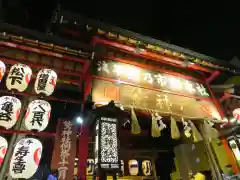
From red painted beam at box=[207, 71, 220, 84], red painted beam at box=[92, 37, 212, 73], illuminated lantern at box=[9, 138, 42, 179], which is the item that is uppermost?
red painted beam at box=[92, 37, 212, 73]

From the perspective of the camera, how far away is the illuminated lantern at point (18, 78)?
18.1ft

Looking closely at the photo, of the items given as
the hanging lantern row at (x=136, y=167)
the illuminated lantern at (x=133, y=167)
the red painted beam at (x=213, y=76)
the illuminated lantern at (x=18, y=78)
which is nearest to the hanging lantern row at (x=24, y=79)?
the illuminated lantern at (x=18, y=78)

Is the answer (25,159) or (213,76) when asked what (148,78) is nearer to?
(213,76)

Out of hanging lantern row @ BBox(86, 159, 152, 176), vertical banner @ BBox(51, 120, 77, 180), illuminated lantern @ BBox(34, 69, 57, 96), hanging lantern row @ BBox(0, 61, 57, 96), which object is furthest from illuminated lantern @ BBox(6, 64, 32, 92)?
hanging lantern row @ BBox(86, 159, 152, 176)

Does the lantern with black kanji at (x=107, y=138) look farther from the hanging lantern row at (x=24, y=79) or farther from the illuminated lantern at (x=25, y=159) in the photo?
the hanging lantern row at (x=24, y=79)

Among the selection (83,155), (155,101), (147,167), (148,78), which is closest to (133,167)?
(147,167)

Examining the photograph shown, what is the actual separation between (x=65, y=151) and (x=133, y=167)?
22.9 feet

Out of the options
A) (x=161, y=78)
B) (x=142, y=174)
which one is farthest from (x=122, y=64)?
(x=142, y=174)

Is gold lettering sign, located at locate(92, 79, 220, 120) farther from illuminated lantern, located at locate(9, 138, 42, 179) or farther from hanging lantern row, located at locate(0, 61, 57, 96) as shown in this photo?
illuminated lantern, located at locate(9, 138, 42, 179)

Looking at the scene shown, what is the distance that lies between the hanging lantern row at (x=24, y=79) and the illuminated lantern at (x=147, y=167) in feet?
27.8

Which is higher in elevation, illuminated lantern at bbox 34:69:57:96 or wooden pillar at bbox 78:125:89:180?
illuminated lantern at bbox 34:69:57:96

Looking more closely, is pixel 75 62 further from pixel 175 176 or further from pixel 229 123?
pixel 175 176

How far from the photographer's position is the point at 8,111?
5.05 m

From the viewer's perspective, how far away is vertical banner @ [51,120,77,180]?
17.2ft
